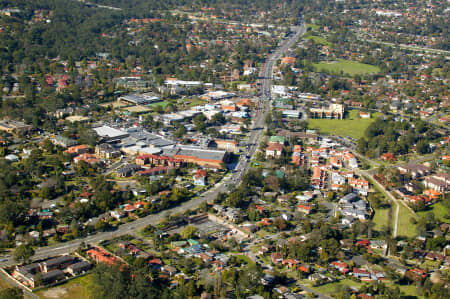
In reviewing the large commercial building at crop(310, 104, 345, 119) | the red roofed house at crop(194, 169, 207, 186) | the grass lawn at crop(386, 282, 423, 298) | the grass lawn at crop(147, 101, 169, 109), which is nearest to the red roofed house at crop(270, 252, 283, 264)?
the grass lawn at crop(386, 282, 423, 298)

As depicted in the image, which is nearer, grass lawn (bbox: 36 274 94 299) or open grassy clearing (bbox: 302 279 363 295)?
grass lawn (bbox: 36 274 94 299)

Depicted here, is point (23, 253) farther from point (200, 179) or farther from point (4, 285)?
point (200, 179)

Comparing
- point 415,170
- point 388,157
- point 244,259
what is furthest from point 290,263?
point 388,157

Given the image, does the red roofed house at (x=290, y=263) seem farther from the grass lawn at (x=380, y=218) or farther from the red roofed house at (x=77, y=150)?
the red roofed house at (x=77, y=150)

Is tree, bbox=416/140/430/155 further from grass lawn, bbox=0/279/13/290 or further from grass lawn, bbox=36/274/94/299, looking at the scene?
grass lawn, bbox=0/279/13/290

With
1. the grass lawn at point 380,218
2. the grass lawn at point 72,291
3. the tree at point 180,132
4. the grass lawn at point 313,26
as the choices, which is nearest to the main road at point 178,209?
the grass lawn at point 72,291

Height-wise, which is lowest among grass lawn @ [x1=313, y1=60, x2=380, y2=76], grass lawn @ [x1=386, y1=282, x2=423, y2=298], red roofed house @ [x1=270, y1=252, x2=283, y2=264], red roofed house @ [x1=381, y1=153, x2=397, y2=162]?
grass lawn @ [x1=386, y1=282, x2=423, y2=298]

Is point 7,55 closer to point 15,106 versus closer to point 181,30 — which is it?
point 15,106
